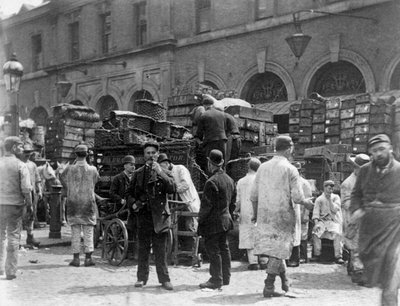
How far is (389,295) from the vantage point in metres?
5.73

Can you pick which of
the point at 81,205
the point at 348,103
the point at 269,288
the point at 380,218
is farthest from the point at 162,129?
the point at 380,218

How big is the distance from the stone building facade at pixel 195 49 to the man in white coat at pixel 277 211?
9.04m

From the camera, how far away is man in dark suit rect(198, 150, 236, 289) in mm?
7766

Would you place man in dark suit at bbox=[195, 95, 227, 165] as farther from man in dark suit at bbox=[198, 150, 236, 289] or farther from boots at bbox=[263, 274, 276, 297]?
boots at bbox=[263, 274, 276, 297]

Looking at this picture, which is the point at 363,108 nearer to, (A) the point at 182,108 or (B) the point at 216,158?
(A) the point at 182,108

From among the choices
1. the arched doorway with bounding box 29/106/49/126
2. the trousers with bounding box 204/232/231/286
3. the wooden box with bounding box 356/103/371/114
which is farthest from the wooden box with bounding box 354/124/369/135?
the arched doorway with bounding box 29/106/49/126

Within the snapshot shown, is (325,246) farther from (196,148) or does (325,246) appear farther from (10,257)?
(10,257)

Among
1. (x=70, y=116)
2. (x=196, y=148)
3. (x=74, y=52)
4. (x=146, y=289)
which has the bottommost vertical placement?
(x=146, y=289)

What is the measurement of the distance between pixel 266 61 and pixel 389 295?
15683mm

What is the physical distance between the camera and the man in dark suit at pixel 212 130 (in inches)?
420

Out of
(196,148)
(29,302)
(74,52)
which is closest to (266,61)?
(196,148)

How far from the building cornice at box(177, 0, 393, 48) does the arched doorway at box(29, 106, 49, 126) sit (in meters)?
11.5

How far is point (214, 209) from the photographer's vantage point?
7914mm

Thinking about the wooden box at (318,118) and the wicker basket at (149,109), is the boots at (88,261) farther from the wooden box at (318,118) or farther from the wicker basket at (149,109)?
the wooden box at (318,118)
